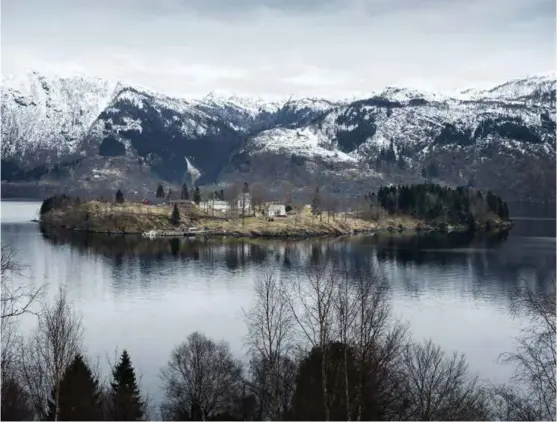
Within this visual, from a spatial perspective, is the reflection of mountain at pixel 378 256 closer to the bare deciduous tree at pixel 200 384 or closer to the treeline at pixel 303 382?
the bare deciduous tree at pixel 200 384

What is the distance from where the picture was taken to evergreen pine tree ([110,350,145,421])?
7.98 m

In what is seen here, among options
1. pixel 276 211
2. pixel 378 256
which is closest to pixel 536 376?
pixel 378 256

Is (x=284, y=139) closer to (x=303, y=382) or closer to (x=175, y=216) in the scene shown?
(x=175, y=216)

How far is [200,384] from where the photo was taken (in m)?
9.16

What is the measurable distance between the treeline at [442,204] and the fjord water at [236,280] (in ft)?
23.7

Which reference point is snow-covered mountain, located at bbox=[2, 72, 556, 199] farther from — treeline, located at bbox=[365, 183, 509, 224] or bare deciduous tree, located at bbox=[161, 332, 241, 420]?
bare deciduous tree, located at bbox=[161, 332, 241, 420]

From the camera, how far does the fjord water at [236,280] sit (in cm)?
1373

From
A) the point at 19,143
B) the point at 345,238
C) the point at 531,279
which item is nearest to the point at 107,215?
the point at 345,238

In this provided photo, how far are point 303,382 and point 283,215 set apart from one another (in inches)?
1484

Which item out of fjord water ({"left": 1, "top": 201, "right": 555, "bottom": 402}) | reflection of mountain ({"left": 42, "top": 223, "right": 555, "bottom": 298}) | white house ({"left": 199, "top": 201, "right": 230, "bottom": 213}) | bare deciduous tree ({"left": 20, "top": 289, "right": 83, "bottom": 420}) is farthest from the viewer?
white house ({"left": 199, "top": 201, "right": 230, "bottom": 213})

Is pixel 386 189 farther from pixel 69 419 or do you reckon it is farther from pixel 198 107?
pixel 198 107

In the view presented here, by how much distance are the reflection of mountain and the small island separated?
3.00 metres

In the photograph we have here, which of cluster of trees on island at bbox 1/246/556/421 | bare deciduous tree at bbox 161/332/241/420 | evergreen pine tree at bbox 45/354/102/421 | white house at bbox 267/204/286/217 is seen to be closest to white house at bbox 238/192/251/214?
white house at bbox 267/204/286/217

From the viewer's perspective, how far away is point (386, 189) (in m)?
50.5
